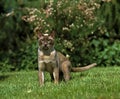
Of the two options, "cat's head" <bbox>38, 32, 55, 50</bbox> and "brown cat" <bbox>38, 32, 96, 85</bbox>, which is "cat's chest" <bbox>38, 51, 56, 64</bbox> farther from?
"cat's head" <bbox>38, 32, 55, 50</bbox>

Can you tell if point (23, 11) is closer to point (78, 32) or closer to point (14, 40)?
point (14, 40)

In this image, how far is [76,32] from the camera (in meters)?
17.7

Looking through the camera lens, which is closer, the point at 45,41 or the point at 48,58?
the point at 45,41


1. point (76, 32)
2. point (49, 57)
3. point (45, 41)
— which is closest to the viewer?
point (45, 41)

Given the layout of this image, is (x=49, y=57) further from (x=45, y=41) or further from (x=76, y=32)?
(x=76, y=32)

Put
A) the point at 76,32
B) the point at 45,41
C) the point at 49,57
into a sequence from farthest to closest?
the point at 76,32, the point at 49,57, the point at 45,41

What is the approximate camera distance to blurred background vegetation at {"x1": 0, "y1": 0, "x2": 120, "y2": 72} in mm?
17578

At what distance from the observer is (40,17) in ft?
57.9

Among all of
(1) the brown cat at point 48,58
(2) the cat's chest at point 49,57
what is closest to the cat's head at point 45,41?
(1) the brown cat at point 48,58

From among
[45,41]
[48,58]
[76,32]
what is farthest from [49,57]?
[76,32]

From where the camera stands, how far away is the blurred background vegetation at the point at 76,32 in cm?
1758

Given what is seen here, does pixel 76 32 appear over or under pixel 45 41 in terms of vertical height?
under

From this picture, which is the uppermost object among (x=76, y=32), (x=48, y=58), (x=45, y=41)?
(x=45, y=41)

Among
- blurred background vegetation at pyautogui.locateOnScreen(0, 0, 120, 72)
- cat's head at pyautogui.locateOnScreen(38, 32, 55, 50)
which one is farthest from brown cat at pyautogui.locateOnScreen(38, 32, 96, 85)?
blurred background vegetation at pyautogui.locateOnScreen(0, 0, 120, 72)
